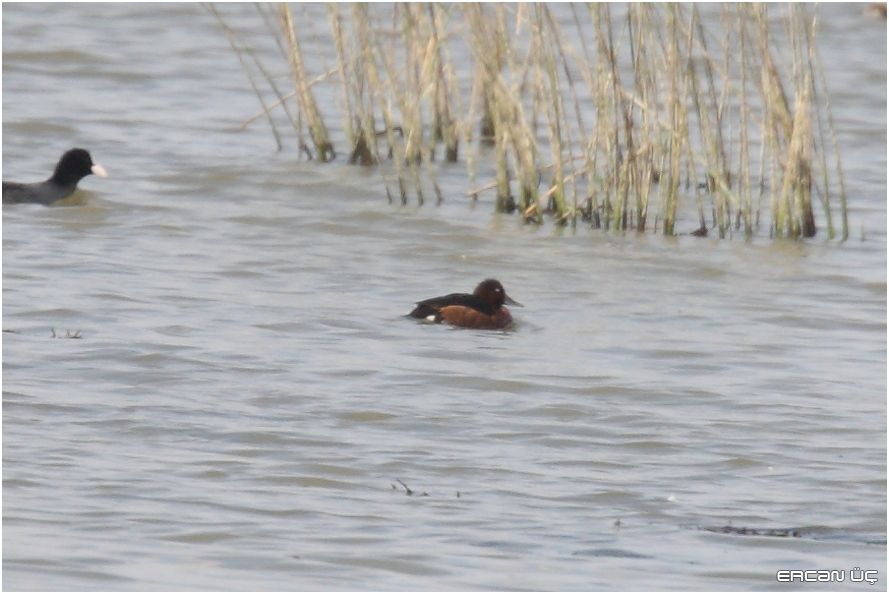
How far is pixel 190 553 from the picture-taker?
5.48 m

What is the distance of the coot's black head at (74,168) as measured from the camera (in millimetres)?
12383

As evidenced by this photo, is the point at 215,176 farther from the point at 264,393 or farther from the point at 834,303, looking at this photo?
the point at 264,393

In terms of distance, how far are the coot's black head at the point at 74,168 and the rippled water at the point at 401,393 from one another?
20cm

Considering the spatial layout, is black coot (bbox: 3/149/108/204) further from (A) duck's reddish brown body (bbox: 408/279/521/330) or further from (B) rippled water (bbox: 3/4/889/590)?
(A) duck's reddish brown body (bbox: 408/279/521/330)

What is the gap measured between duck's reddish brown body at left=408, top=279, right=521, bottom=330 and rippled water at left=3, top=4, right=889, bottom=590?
0.11 metres

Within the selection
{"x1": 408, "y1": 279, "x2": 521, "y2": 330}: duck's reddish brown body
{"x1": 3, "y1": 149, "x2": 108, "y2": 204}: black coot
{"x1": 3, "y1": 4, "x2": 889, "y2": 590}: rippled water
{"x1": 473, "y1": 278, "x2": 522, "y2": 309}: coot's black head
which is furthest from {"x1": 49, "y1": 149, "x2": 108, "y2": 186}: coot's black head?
{"x1": 473, "y1": 278, "x2": 522, "y2": 309}: coot's black head

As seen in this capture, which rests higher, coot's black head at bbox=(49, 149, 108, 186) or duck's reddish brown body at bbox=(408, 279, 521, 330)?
coot's black head at bbox=(49, 149, 108, 186)

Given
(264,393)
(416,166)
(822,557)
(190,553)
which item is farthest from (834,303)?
(190,553)

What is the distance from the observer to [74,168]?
494 inches

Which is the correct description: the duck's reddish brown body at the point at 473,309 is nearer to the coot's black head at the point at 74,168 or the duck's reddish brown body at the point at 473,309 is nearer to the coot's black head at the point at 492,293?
the coot's black head at the point at 492,293

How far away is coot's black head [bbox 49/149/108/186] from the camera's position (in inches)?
488

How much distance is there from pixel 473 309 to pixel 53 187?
13.1 ft

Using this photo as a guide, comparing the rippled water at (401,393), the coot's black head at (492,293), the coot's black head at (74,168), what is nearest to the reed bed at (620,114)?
the rippled water at (401,393)

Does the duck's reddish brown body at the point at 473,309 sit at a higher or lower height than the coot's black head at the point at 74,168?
lower
